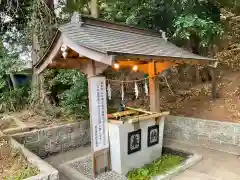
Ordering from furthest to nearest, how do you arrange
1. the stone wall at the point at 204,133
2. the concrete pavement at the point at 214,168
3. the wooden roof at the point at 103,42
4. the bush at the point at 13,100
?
1. the bush at the point at 13,100
2. the stone wall at the point at 204,133
3. the concrete pavement at the point at 214,168
4. the wooden roof at the point at 103,42

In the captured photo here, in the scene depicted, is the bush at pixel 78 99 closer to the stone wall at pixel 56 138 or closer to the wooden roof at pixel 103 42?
the stone wall at pixel 56 138

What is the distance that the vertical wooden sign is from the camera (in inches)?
174

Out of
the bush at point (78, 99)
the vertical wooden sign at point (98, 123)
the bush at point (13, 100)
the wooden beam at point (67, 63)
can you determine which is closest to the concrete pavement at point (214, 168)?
the vertical wooden sign at point (98, 123)

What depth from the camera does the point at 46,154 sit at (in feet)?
19.7

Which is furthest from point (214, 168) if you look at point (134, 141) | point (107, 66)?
point (107, 66)

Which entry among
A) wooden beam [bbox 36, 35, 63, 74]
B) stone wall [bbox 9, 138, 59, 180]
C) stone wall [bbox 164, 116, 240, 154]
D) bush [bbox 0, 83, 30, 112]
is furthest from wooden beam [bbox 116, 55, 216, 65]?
bush [bbox 0, 83, 30, 112]

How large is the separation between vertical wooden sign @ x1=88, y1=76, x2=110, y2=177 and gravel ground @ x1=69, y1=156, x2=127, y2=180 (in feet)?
0.41

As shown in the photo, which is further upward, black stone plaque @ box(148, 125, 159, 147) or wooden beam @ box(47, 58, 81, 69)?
wooden beam @ box(47, 58, 81, 69)

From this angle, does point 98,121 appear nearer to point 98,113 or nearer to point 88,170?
point 98,113

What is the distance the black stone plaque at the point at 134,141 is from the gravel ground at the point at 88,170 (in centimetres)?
55

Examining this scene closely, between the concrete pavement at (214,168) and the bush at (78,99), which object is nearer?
the concrete pavement at (214,168)

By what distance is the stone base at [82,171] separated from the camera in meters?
4.55

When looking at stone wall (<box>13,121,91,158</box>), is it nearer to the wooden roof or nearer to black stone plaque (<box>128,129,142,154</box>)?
the wooden roof

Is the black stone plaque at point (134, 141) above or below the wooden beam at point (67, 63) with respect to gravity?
below
